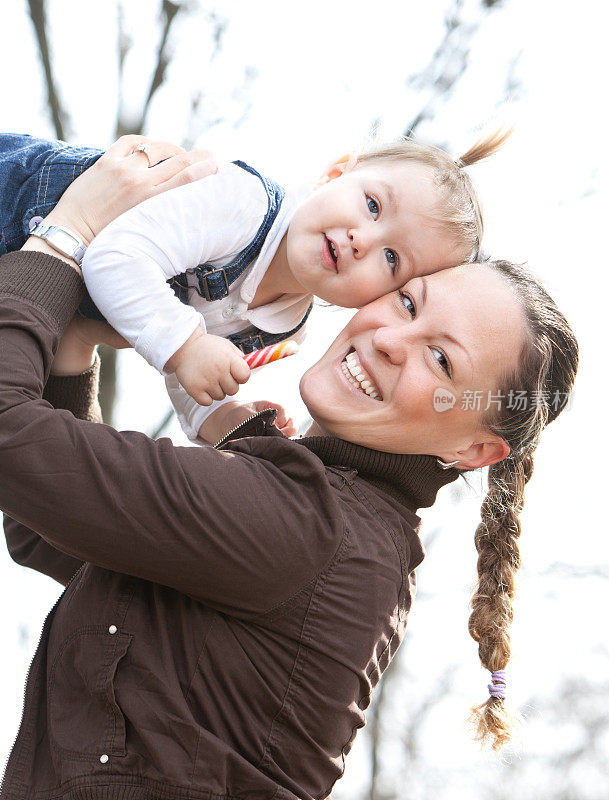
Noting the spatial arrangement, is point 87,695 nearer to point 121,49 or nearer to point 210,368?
point 210,368

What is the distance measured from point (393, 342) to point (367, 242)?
1.15 ft

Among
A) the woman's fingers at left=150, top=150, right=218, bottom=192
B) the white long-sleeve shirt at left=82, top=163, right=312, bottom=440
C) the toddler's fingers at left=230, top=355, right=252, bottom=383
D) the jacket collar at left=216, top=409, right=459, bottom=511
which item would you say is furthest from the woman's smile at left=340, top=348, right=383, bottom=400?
the woman's fingers at left=150, top=150, right=218, bottom=192

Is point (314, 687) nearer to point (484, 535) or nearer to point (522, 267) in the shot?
point (484, 535)

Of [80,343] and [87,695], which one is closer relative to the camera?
[87,695]

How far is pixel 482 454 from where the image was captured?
7.11 feet

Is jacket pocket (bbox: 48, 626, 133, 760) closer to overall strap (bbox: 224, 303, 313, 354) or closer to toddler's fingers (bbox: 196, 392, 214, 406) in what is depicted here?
toddler's fingers (bbox: 196, 392, 214, 406)

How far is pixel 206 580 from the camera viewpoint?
1660 mm

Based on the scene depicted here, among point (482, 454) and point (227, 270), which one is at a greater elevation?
point (227, 270)

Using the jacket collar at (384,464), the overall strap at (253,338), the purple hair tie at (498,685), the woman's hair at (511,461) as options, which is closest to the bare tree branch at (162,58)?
the overall strap at (253,338)

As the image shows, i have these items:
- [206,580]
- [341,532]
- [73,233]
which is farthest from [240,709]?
[73,233]

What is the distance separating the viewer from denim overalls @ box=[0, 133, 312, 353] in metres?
2.15

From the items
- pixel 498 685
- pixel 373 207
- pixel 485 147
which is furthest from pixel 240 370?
pixel 498 685

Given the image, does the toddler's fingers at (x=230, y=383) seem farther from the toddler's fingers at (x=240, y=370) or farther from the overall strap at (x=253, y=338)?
the overall strap at (x=253, y=338)

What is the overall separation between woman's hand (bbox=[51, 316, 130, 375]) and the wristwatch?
0.27 m
